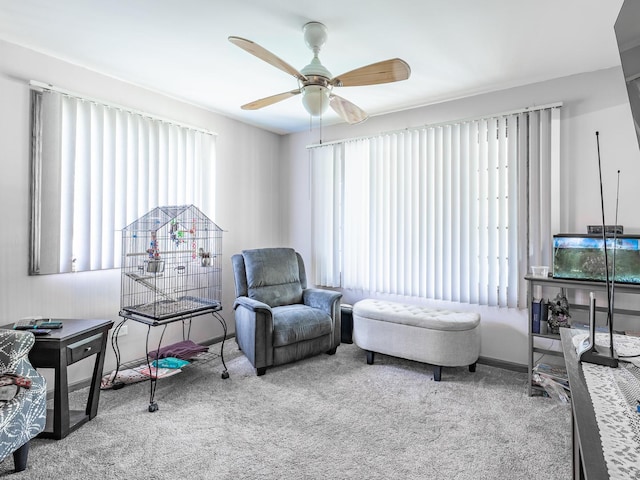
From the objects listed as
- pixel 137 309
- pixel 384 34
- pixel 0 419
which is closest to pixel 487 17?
pixel 384 34

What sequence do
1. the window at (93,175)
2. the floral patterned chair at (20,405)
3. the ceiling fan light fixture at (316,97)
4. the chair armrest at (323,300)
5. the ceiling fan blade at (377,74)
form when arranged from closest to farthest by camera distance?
the floral patterned chair at (20,405)
the ceiling fan blade at (377,74)
the ceiling fan light fixture at (316,97)
the window at (93,175)
the chair armrest at (323,300)

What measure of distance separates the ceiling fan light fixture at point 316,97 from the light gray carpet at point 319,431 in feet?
6.76

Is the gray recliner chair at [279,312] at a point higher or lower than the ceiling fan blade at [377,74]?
lower

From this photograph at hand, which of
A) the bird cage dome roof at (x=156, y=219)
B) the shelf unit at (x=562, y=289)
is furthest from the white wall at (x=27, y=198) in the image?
the shelf unit at (x=562, y=289)

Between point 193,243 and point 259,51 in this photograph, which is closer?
point 259,51

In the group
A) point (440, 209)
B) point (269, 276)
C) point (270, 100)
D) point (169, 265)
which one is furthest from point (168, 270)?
point (440, 209)

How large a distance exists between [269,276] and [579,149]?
3004mm

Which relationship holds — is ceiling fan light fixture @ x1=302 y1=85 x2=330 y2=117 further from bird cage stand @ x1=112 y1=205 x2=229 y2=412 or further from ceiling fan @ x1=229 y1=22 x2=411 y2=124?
bird cage stand @ x1=112 y1=205 x2=229 y2=412

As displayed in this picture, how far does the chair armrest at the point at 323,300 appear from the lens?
373cm

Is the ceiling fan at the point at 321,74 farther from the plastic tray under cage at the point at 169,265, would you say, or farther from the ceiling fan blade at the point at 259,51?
the plastic tray under cage at the point at 169,265

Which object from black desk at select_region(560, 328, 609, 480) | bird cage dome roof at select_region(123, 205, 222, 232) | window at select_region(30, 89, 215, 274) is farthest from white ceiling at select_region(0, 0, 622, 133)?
black desk at select_region(560, 328, 609, 480)

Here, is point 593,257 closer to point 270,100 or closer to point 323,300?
point 323,300

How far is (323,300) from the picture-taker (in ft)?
12.4

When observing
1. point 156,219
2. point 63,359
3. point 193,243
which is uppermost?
point 156,219
